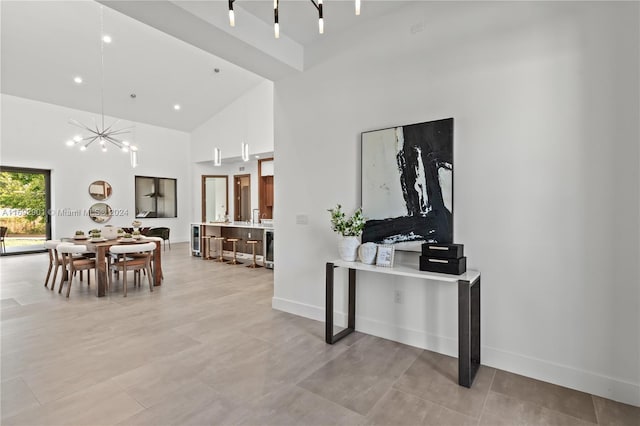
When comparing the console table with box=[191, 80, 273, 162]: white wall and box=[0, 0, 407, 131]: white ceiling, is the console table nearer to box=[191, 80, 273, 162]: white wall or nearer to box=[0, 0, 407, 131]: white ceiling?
box=[0, 0, 407, 131]: white ceiling

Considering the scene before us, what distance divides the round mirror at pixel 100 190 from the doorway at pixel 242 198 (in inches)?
147

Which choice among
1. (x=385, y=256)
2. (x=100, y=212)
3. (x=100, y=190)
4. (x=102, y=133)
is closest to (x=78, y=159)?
(x=100, y=190)

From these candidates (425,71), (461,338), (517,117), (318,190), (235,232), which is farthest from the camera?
(235,232)

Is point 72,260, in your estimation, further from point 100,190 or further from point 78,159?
point 78,159

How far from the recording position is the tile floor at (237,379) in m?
2.06

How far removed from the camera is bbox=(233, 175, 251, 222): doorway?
→ 10586 mm

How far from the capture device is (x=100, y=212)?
9.55 metres

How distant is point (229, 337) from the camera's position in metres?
3.30

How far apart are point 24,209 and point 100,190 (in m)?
1.80

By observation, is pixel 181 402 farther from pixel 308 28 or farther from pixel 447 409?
pixel 308 28

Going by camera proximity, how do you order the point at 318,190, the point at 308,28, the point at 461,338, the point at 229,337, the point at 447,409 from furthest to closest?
1. the point at 318,190
2. the point at 308,28
3. the point at 229,337
4. the point at 461,338
5. the point at 447,409

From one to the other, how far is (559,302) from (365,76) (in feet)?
8.93

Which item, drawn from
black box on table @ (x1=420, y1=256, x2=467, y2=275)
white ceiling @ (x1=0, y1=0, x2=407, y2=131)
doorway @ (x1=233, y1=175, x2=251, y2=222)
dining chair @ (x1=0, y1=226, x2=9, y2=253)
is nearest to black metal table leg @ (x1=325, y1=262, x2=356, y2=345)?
black box on table @ (x1=420, y1=256, x2=467, y2=275)

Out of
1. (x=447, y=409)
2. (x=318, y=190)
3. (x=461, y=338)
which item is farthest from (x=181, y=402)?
(x=318, y=190)
